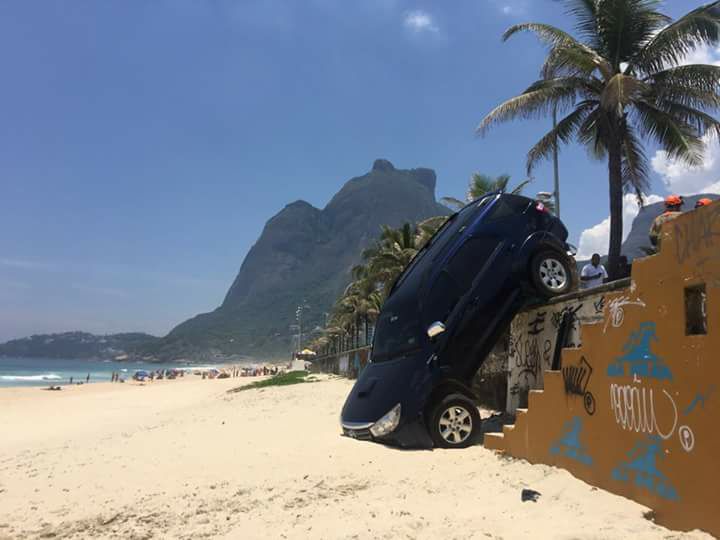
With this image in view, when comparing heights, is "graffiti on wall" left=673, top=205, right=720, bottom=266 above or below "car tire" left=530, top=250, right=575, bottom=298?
below

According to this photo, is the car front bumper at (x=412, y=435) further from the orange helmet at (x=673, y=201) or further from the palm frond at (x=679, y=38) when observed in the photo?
the palm frond at (x=679, y=38)

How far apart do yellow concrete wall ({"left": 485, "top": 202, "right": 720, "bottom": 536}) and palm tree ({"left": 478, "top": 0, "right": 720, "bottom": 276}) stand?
26.0 ft

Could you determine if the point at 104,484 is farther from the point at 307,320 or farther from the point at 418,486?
the point at 307,320

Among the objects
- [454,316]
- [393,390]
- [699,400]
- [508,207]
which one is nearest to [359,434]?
[393,390]

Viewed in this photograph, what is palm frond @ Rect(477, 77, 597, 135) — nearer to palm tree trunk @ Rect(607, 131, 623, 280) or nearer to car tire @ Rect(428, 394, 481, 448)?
palm tree trunk @ Rect(607, 131, 623, 280)

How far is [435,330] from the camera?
7.45m

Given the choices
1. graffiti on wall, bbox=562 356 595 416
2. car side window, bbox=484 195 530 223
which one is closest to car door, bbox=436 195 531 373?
car side window, bbox=484 195 530 223

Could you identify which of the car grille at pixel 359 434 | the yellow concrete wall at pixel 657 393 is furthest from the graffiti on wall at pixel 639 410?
the car grille at pixel 359 434

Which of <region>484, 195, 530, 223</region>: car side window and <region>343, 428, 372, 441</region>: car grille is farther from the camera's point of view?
<region>484, 195, 530, 223</region>: car side window

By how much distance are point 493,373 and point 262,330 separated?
629 feet

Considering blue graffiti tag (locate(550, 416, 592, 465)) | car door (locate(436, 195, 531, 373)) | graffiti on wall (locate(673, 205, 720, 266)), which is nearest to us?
graffiti on wall (locate(673, 205, 720, 266))

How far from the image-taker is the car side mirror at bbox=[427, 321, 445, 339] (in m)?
7.45

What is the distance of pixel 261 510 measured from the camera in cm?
533

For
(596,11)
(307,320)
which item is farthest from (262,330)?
(596,11)
